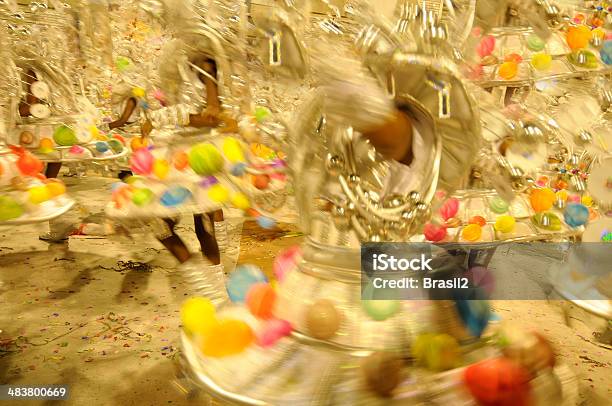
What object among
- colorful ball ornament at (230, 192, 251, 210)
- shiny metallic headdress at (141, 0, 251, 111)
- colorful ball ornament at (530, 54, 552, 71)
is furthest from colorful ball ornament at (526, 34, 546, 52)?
colorful ball ornament at (230, 192, 251, 210)

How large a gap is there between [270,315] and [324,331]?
0.12 metres

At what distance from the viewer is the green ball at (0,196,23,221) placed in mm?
1524

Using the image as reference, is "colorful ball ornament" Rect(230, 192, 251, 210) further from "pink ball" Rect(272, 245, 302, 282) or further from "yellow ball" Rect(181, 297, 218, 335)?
"yellow ball" Rect(181, 297, 218, 335)

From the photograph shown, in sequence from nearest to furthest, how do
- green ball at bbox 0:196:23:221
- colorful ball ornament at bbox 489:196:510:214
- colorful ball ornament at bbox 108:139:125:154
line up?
green ball at bbox 0:196:23:221 < colorful ball ornament at bbox 489:196:510:214 < colorful ball ornament at bbox 108:139:125:154

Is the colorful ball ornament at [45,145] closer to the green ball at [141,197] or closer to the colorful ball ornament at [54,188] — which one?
the colorful ball ornament at [54,188]

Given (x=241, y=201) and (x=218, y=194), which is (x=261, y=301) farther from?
(x=218, y=194)

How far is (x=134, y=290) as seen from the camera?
2676 mm

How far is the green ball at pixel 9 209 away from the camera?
1.52 metres

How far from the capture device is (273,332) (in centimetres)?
81

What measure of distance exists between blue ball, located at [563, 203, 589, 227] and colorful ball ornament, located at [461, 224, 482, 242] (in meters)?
0.31

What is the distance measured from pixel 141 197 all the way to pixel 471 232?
1199 millimetres

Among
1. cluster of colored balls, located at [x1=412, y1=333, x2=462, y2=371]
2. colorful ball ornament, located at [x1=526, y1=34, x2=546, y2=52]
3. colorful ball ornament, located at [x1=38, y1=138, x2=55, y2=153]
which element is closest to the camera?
cluster of colored balls, located at [x1=412, y1=333, x2=462, y2=371]

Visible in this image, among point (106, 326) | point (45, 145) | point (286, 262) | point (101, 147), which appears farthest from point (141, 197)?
point (101, 147)

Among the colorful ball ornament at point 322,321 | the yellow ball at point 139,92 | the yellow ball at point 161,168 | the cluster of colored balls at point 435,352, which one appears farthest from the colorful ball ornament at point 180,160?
the yellow ball at point 139,92
